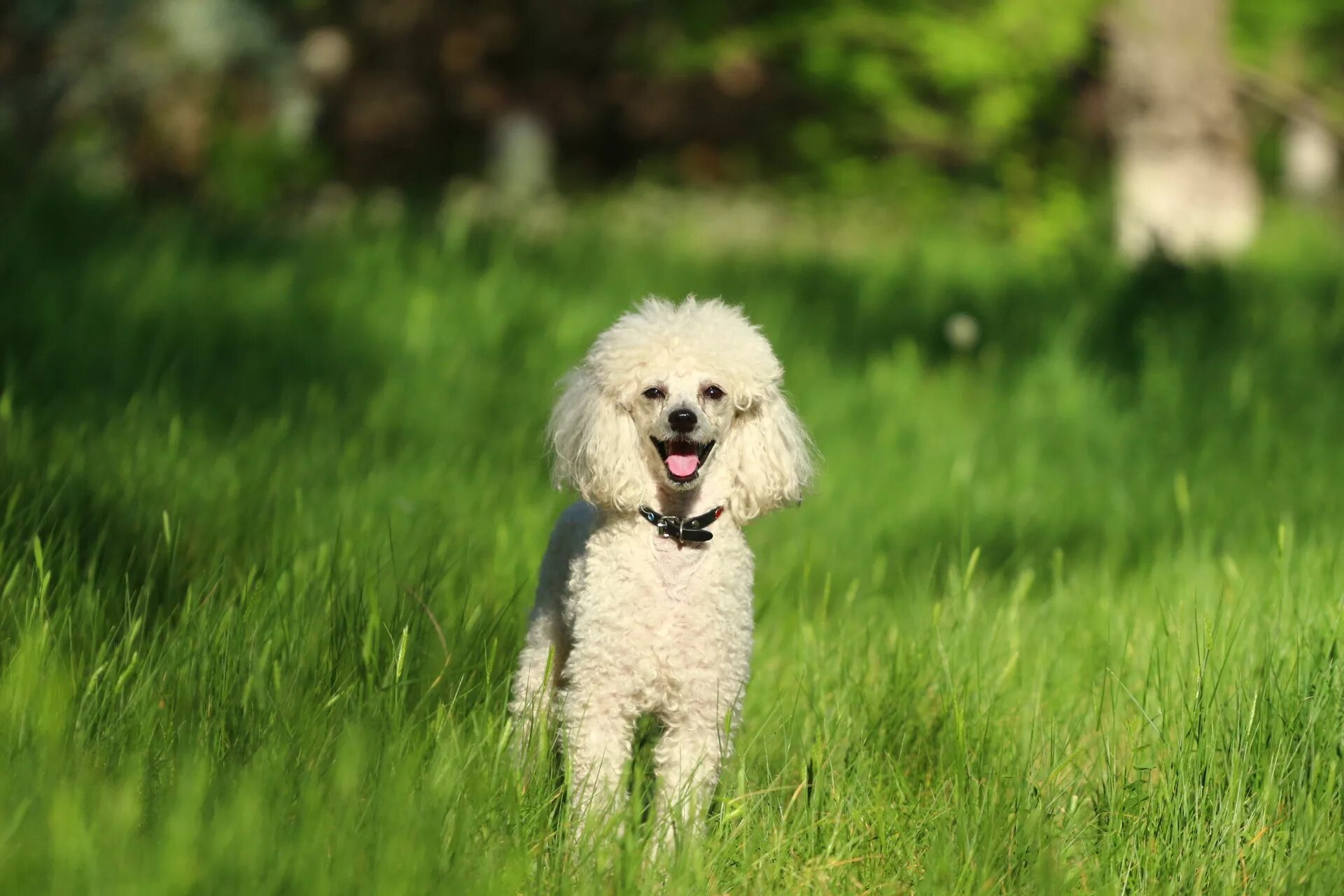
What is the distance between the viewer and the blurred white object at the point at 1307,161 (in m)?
26.6

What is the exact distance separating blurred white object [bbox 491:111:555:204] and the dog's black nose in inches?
595

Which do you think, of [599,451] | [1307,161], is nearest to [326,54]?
[599,451]

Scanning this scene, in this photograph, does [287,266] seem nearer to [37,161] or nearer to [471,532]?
[37,161]

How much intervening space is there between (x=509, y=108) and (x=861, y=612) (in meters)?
14.7

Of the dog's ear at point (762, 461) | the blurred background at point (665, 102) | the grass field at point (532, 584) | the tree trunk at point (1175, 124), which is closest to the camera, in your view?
the grass field at point (532, 584)

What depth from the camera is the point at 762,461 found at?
3209 millimetres

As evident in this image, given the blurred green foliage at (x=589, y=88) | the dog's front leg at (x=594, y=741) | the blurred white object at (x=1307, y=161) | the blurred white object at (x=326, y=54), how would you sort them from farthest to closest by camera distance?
1. the blurred white object at (x=1307, y=161)
2. the blurred white object at (x=326, y=54)
3. the blurred green foliage at (x=589, y=88)
4. the dog's front leg at (x=594, y=741)

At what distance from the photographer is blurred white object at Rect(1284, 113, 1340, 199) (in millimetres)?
26641

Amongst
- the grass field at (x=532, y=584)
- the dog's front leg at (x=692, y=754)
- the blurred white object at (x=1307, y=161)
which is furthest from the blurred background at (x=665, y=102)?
the dog's front leg at (x=692, y=754)

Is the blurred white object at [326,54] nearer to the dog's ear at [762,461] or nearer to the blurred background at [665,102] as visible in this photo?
the blurred background at [665,102]

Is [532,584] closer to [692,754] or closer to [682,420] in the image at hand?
Answer: [692,754]

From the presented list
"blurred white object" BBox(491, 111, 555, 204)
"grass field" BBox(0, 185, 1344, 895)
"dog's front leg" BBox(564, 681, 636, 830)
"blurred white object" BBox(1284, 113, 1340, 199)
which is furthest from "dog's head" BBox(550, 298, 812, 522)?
"blurred white object" BBox(1284, 113, 1340, 199)

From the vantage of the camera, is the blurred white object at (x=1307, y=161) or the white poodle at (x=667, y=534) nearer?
the white poodle at (x=667, y=534)

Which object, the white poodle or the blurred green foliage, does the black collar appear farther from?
the blurred green foliage
